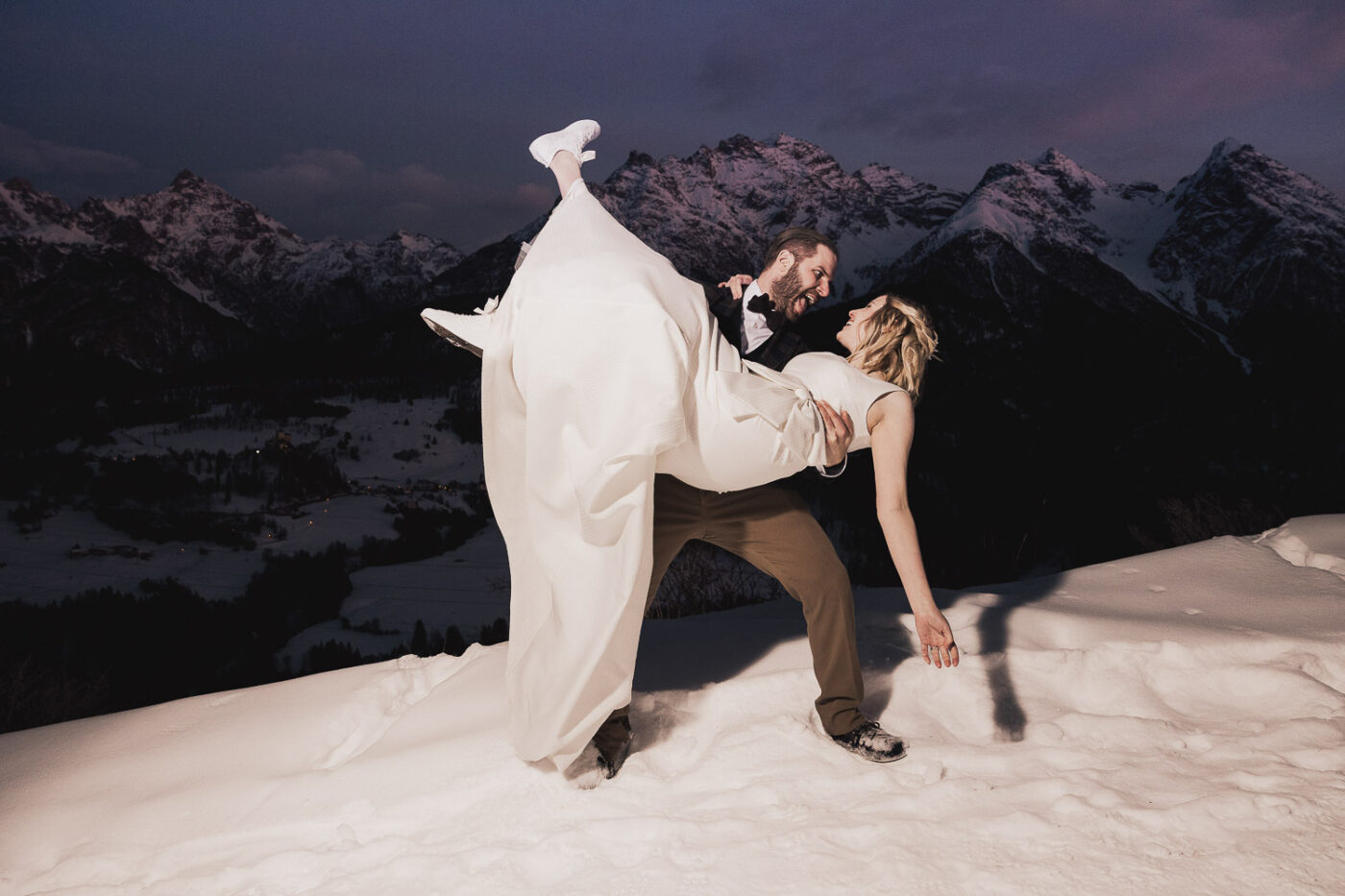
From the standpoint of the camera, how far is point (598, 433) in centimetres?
214

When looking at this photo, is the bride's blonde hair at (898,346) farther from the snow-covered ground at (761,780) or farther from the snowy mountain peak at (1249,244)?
the snowy mountain peak at (1249,244)

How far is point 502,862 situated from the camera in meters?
2.08

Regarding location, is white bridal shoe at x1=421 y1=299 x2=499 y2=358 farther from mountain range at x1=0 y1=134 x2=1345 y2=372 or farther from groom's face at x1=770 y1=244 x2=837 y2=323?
mountain range at x1=0 y1=134 x2=1345 y2=372

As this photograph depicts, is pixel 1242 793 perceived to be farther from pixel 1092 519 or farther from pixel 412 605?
pixel 1092 519

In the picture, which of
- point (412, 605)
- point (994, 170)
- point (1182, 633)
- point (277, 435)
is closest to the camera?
point (1182, 633)

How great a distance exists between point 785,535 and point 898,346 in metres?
0.78

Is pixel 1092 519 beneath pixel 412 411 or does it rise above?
beneath

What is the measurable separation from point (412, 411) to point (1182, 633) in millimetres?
21951

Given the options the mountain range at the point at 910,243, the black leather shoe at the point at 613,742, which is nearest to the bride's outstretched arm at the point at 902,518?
the black leather shoe at the point at 613,742

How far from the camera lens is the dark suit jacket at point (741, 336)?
2.70 metres

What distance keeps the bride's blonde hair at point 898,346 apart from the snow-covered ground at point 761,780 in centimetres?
126

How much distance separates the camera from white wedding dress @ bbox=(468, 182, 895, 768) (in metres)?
2.13

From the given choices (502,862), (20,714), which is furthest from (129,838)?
(20,714)

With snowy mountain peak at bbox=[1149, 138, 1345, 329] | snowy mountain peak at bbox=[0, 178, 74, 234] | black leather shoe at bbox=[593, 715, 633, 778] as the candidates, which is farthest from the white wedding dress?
snowy mountain peak at bbox=[0, 178, 74, 234]
